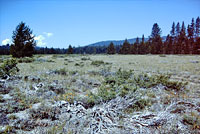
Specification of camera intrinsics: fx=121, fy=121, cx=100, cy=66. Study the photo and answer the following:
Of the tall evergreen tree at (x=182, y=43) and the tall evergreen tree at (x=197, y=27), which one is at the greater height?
the tall evergreen tree at (x=197, y=27)

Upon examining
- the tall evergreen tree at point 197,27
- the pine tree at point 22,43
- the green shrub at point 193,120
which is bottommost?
the green shrub at point 193,120

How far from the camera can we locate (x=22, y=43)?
63.8ft

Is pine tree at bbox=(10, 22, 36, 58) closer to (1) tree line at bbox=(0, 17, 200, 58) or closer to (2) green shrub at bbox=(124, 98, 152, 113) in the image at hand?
(1) tree line at bbox=(0, 17, 200, 58)

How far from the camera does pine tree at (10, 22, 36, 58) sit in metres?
19.0

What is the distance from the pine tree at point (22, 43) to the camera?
18953 mm

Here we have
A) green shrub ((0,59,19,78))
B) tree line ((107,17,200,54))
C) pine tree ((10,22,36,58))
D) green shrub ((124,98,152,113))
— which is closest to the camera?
green shrub ((124,98,152,113))

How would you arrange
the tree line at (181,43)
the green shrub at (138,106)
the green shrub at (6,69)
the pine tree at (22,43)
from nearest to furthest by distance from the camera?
the green shrub at (138,106) → the green shrub at (6,69) → the pine tree at (22,43) → the tree line at (181,43)

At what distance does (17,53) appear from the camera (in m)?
19.0

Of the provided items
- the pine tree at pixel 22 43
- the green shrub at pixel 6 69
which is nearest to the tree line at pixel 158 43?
the pine tree at pixel 22 43

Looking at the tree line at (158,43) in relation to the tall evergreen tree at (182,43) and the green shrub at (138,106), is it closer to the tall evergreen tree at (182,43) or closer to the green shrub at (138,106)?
the tall evergreen tree at (182,43)

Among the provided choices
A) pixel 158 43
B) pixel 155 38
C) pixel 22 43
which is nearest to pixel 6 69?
pixel 22 43

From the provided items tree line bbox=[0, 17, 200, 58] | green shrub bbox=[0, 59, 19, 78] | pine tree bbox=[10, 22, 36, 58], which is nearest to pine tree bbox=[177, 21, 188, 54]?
tree line bbox=[0, 17, 200, 58]

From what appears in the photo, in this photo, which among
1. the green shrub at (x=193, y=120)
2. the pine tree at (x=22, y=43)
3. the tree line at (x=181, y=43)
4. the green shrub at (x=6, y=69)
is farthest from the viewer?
the tree line at (x=181, y=43)

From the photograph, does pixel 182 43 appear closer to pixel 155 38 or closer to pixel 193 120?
pixel 155 38
